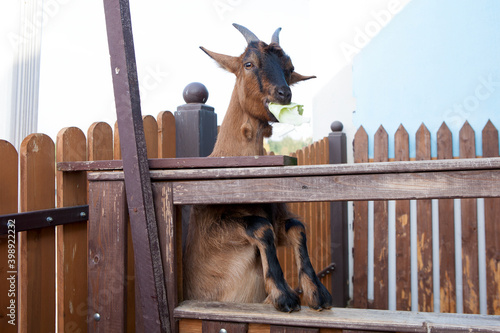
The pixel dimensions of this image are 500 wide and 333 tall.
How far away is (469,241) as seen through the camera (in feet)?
14.8

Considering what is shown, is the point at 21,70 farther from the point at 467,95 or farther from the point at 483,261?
the point at 483,261

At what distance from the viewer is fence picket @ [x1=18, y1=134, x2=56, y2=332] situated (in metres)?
1.85

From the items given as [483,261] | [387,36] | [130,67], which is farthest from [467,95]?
[130,67]

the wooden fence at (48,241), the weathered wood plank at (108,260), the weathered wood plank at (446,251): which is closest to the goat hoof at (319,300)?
the weathered wood plank at (108,260)

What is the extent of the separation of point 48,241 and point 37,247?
63 mm

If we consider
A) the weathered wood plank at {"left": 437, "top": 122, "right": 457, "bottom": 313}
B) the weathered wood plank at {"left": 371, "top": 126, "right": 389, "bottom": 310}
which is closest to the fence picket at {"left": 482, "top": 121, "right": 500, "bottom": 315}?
the weathered wood plank at {"left": 437, "top": 122, "right": 457, "bottom": 313}

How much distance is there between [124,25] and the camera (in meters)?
1.54

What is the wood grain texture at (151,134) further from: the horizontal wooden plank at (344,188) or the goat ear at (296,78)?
the horizontal wooden plank at (344,188)

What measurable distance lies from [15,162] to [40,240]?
1.14ft

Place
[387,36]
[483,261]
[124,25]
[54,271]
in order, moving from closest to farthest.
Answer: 1. [124,25]
2. [54,271]
3. [483,261]
4. [387,36]

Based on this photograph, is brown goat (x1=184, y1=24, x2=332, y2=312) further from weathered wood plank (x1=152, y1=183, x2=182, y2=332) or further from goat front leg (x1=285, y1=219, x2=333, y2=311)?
weathered wood plank (x1=152, y1=183, x2=182, y2=332)

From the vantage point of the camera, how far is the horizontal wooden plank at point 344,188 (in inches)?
54.2

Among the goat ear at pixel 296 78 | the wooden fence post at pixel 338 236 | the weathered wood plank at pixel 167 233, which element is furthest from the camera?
the wooden fence post at pixel 338 236

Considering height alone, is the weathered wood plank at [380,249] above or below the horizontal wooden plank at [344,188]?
below
